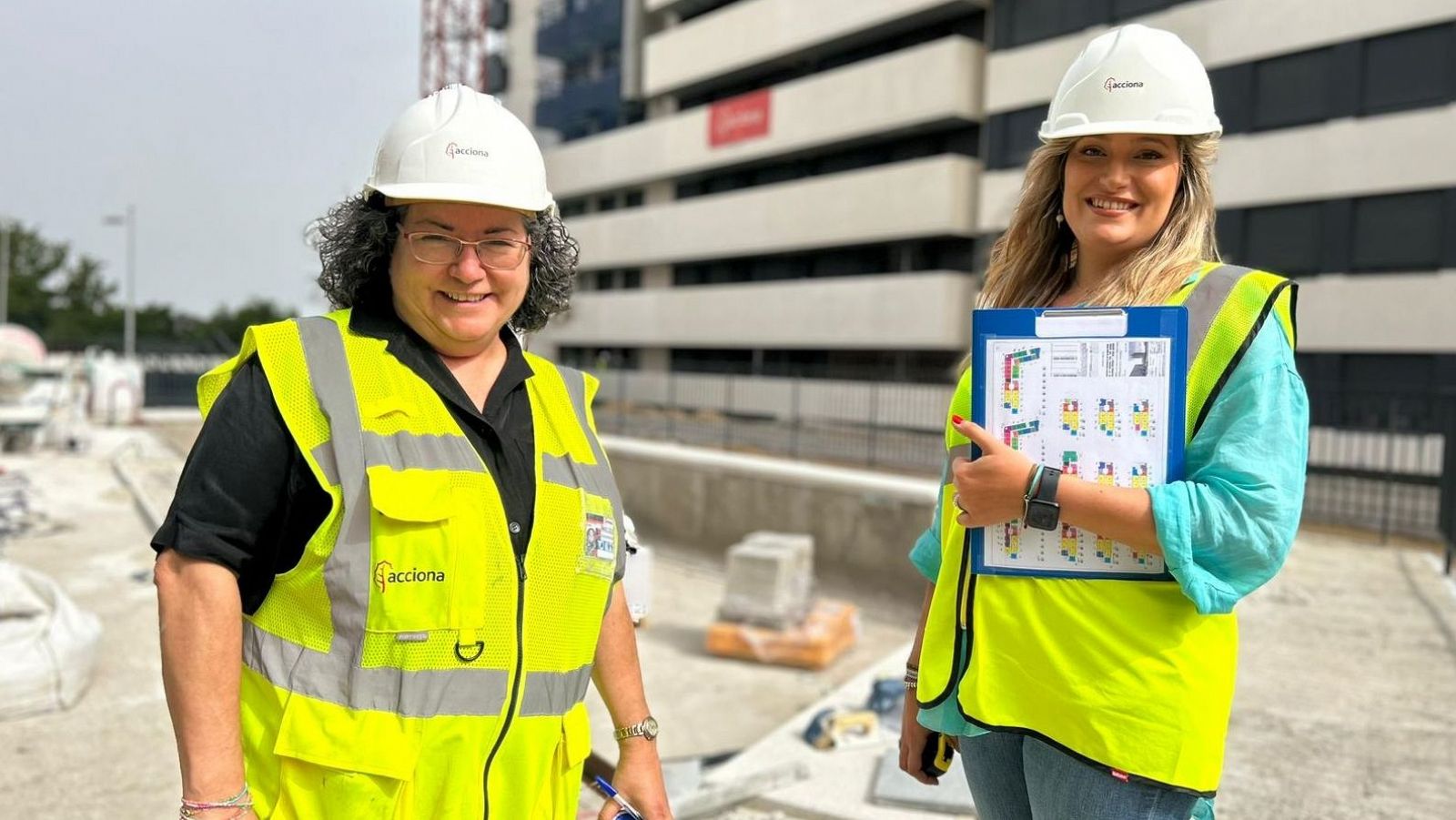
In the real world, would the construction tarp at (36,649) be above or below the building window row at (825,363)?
below

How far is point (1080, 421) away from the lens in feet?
5.14

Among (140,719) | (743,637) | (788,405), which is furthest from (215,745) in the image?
(788,405)

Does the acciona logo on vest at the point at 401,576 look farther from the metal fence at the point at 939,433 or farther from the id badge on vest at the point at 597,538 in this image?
the metal fence at the point at 939,433

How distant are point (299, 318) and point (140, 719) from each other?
503 centimetres

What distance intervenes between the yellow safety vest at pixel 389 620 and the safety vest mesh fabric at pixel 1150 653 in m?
0.81

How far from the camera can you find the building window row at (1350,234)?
58.2 feet

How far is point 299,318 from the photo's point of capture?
5.25ft

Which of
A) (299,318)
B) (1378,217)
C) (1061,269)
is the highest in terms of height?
(1378,217)

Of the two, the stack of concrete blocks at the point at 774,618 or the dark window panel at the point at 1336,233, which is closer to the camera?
the stack of concrete blocks at the point at 774,618

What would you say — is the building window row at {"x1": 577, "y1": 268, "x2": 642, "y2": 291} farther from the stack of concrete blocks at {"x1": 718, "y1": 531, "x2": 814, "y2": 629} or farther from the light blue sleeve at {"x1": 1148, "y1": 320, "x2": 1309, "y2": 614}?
the light blue sleeve at {"x1": 1148, "y1": 320, "x2": 1309, "y2": 614}

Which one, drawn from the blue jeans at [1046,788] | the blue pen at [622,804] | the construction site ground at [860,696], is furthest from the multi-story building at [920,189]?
the blue pen at [622,804]

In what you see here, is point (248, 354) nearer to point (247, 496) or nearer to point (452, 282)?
point (247, 496)

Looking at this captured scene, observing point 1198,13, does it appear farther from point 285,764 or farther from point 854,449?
point 285,764

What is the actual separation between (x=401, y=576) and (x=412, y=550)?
0.04 m
